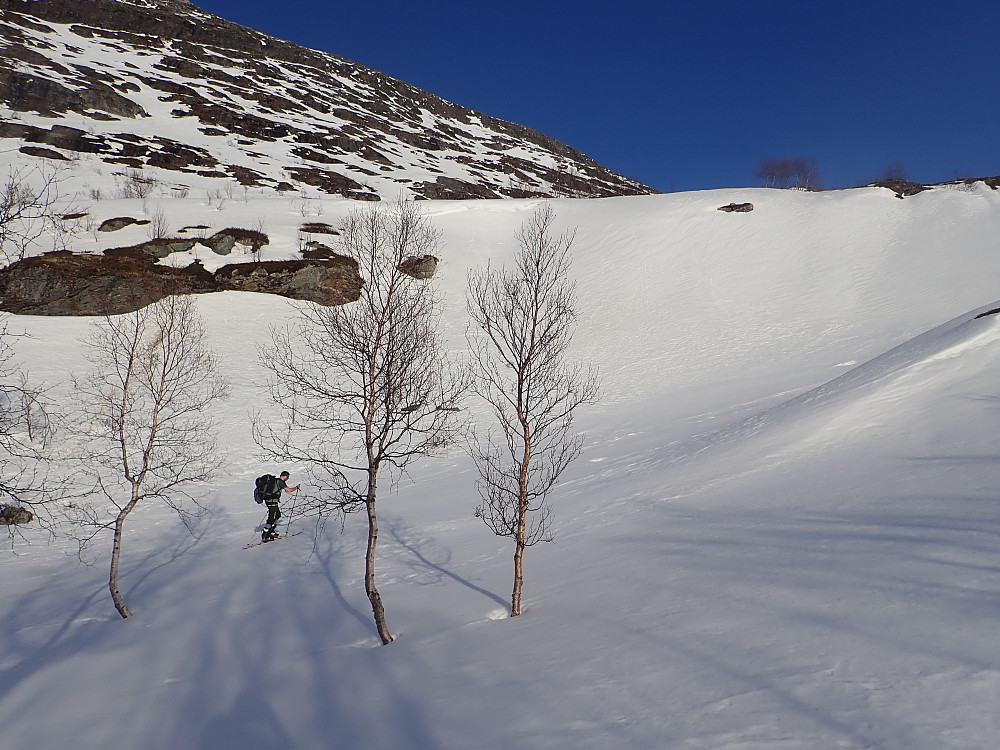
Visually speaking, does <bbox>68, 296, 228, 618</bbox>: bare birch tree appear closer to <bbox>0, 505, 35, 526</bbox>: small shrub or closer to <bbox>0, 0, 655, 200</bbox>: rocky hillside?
<bbox>0, 505, 35, 526</bbox>: small shrub

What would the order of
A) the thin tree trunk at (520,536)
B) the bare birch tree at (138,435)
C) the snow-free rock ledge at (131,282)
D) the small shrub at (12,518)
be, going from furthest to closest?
the snow-free rock ledge at (131,282)
the bare birch tree at (138,435)
the small shrub at (12,518)
the thin tree trunk at (520,536)

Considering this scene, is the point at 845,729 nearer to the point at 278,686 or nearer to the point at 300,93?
the point at 278,686

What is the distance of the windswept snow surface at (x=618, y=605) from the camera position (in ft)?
12.3

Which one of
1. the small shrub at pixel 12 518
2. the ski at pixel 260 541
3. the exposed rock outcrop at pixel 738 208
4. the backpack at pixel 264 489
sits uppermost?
the exposed rock outcrop at pixel 738 208

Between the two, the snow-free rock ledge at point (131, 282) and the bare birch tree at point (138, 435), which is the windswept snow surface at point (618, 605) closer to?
the bare birch tree at point (138, 435)

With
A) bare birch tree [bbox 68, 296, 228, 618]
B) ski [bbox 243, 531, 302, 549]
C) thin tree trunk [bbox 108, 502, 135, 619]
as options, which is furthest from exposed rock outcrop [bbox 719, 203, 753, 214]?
thin tree trunk [bbox 108, 502, 135, 619]

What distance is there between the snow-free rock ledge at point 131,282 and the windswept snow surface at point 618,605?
600cm

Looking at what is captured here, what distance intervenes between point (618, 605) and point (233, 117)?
89.9 meters

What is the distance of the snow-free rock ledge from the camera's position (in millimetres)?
21188

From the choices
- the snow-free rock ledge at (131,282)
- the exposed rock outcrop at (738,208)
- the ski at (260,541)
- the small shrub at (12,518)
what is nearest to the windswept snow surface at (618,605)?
the ski at (260,541)

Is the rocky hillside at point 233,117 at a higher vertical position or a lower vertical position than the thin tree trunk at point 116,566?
higher

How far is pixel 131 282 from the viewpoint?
2275 centimetres

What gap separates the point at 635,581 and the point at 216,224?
3226 centimetres

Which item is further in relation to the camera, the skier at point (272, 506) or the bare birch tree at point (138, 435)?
the bare birch tree at point (138, 435)
